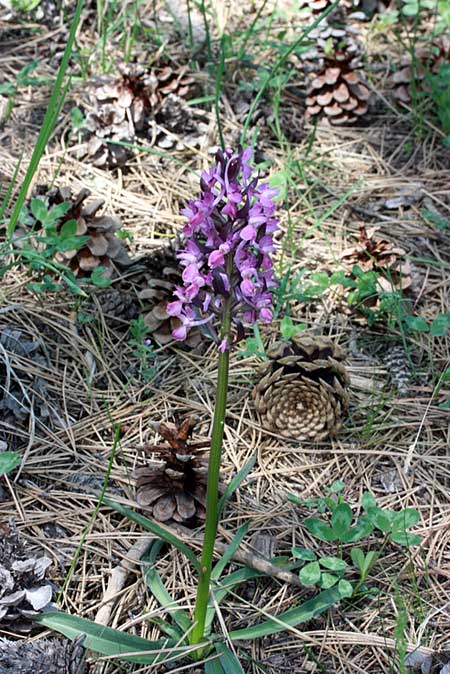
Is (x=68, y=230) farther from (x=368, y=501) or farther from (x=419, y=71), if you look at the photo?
(x=419, y=71)

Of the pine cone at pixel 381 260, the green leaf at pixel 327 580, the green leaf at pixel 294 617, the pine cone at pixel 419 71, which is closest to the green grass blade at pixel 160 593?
the green leaf at pixel 294 617

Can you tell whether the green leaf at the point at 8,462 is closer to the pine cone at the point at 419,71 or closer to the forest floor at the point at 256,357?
the forest floor at the point at 256,357

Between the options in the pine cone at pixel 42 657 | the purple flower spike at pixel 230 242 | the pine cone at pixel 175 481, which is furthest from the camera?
the pine cone at pixel 175 481

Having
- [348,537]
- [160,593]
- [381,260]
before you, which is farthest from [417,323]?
[160,593]

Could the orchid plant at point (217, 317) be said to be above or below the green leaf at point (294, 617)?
above

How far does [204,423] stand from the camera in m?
2.43

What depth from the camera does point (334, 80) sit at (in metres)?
3.43

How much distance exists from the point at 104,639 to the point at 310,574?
505mm

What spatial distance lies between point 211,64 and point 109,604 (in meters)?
2.41

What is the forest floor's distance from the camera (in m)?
2.01

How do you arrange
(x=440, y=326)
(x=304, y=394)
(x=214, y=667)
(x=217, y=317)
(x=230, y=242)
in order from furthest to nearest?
(x=440, y=326)
(x=304, y=394)
(x=214, y=667)
(x=217, y=317)
(x=230, y=242)

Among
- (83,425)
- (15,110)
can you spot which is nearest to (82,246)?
(83,425)

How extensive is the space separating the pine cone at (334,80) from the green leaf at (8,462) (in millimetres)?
2144

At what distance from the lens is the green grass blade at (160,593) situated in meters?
1.91
